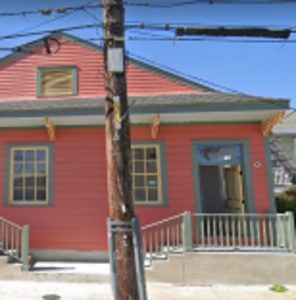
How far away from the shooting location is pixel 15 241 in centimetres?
805

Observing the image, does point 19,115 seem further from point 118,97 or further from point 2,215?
point 118,97

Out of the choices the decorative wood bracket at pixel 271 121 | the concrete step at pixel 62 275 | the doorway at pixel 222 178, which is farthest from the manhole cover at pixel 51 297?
the decorative wood bracket at pixel 271 121

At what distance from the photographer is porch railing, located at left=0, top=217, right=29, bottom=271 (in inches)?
287

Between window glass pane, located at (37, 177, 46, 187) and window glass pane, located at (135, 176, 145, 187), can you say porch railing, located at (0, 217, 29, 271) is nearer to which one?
window glass pane, located at (37, 177, 46, 187)

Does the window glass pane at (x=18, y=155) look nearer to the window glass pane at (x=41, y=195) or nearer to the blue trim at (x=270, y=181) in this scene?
the window glass pane at (x=41, y=195)

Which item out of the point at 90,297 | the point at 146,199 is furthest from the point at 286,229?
the point at 90,297

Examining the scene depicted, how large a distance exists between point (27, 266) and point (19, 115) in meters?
3.50

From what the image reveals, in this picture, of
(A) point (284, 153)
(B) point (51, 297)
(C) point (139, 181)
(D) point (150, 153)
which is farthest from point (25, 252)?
(A) point (284, 153)

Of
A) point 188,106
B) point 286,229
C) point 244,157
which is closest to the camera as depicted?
point 286,229

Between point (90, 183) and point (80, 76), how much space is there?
10.5 ft

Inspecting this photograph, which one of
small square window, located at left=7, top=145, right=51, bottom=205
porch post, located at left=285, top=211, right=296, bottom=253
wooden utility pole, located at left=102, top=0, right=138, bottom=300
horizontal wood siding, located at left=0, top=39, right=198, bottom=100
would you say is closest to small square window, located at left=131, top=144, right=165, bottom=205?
horizontal wood siding, located at left=0, top=39, right=198, bottom=100

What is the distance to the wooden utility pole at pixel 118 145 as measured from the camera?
417 cm

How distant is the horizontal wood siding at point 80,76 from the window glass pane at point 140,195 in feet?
9.23

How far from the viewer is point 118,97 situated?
4449 millimetres
